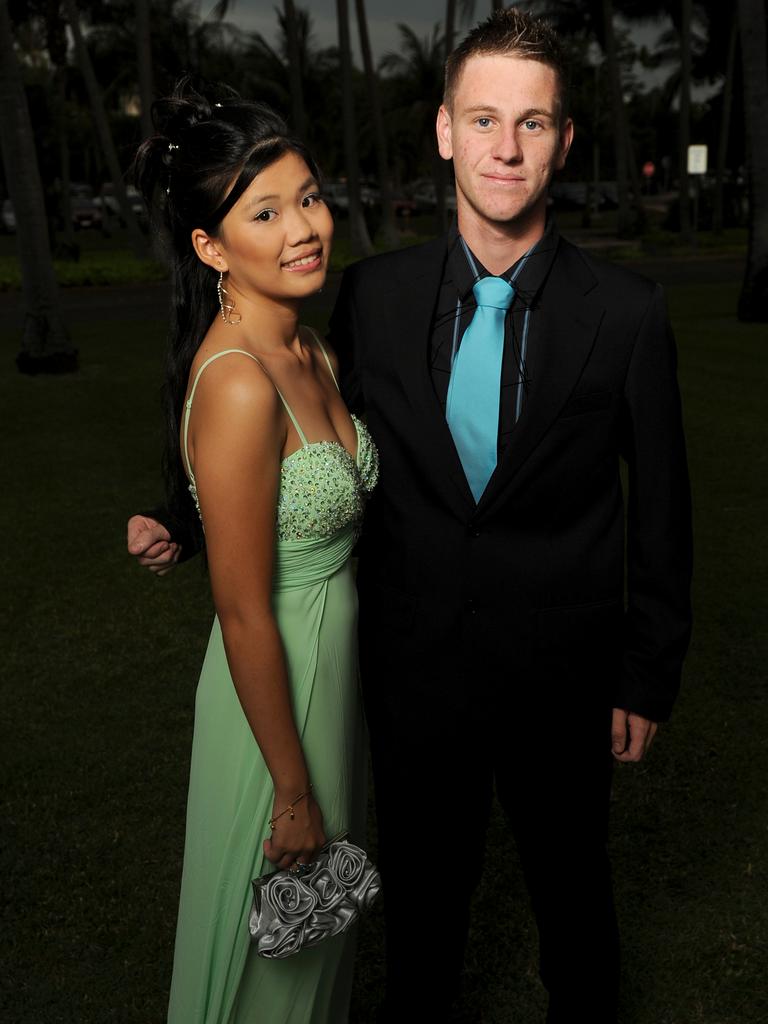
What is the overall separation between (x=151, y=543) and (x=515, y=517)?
824 mm

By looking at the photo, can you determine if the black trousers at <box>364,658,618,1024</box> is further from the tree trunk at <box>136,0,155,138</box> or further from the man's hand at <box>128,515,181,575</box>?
the tree trunk at <box>136,0,155,138</box>

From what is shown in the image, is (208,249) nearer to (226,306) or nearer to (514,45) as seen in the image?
(226,306)

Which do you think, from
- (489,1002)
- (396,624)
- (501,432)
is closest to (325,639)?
(396,624)

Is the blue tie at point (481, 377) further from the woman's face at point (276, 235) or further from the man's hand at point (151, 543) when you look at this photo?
the man's hand at point (151, 543)

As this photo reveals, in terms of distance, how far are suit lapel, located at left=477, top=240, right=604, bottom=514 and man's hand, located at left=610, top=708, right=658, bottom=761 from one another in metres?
0.61

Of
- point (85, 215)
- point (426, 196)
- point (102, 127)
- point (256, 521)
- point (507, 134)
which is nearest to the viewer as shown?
point (256, 521)

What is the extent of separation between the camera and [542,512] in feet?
8.34

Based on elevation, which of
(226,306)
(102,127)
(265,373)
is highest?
(102,127)

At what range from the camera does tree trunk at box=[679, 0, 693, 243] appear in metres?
31.7

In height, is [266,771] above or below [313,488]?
below

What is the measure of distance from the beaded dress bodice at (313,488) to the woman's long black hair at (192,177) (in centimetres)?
17

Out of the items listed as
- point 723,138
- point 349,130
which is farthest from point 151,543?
point 723,138

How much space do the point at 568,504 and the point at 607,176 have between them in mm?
88014

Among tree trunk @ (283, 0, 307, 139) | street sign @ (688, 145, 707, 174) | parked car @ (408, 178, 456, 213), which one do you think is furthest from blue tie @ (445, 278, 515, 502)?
parked car @ (408, 178, 456, 213)
